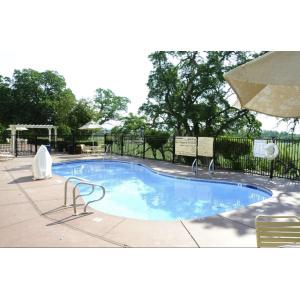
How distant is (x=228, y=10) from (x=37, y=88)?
35.3m

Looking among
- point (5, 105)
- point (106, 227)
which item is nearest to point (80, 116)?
point (5, 105)

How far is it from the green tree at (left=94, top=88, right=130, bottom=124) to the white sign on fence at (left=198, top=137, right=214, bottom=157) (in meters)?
26.2

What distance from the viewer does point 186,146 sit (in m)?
11.7

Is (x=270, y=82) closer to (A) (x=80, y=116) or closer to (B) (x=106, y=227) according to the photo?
(B) (x=106, y=227)

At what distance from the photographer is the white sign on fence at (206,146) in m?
10.6

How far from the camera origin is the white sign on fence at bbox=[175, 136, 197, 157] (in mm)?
11375

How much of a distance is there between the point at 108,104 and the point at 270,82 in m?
36.1

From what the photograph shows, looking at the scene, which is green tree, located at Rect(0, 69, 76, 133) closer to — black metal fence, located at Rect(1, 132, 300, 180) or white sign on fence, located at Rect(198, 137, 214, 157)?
black metal fence, located at Rect(1, 132, 300, 180)

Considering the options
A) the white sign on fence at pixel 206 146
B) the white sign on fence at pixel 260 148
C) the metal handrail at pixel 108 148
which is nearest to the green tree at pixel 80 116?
the metal handrail at pixel 108 148

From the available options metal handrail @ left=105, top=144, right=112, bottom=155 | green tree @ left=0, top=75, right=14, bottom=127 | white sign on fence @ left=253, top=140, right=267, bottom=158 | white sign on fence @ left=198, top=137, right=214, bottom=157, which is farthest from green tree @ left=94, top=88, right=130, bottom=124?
white sign on fence @ left=253, top=140, right=267, bottom=158

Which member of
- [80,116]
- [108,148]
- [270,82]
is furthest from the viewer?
[80,116]
